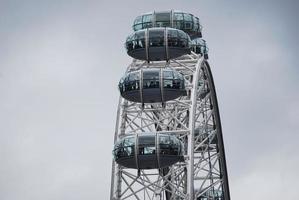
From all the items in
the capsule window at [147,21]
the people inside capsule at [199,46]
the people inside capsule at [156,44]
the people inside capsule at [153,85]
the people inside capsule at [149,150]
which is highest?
the people inside capsule at [199,46]

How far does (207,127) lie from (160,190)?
1157cm

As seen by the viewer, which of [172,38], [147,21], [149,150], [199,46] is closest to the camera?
[149,150]

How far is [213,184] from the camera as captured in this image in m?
103

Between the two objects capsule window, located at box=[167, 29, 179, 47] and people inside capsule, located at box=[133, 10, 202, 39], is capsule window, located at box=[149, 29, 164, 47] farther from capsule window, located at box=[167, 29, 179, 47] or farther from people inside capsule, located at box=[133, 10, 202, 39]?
people inside capsule, located at box=[133, 10, 202, 39]

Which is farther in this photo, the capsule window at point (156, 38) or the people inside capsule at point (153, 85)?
the capsule window at point (156, 38)

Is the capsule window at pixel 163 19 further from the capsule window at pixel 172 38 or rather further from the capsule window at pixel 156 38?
the capsule window at pixel 156 38

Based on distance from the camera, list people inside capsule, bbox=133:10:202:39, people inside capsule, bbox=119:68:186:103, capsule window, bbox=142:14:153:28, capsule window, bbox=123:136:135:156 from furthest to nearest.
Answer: people inside capsule, bbox=133:10:202:39 < capsule window, bbox=142:14:153:28 < people inside capsule, bbox=119:68:186:103 < capsule window, bbox=123:136:135:156

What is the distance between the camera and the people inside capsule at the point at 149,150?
85.6 meters

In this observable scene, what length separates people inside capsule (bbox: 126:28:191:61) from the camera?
91.2 m

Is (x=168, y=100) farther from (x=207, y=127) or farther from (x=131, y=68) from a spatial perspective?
(x=207, y=127)

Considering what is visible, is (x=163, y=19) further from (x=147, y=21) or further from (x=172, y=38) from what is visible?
(x=172, y=38)

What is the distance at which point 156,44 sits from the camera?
9119cm

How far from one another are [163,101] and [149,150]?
18.4 feet

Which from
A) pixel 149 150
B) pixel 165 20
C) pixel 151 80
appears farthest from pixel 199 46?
pixel 149 150
